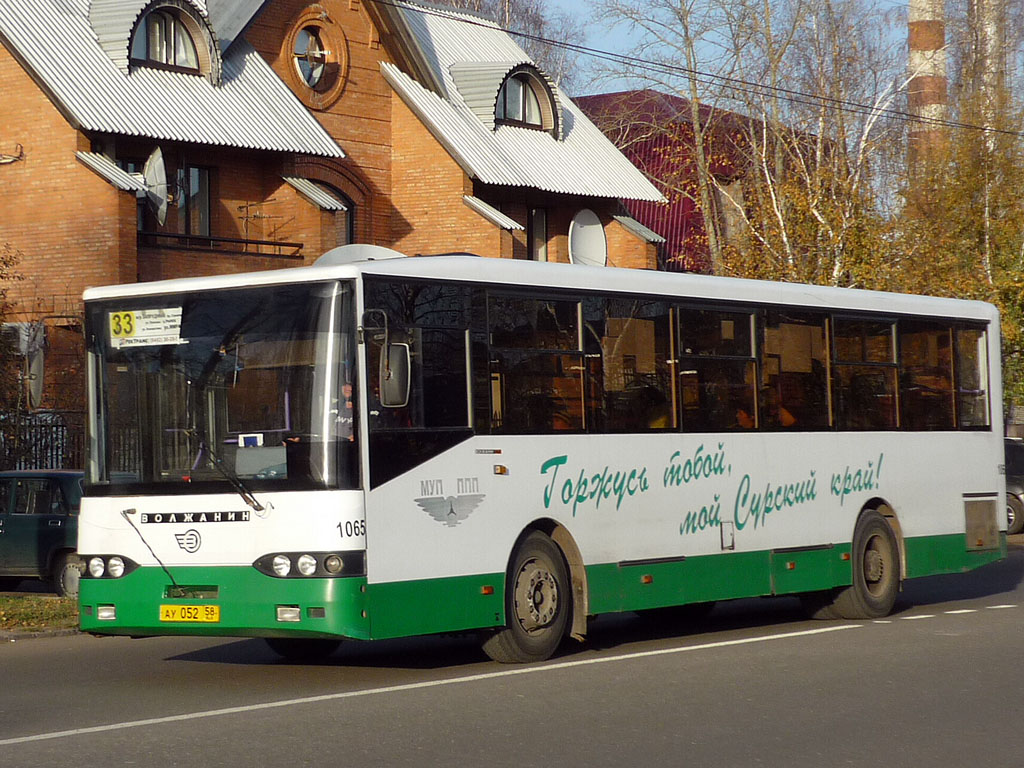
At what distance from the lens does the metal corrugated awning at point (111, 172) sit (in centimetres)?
2734

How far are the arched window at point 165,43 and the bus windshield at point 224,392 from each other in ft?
61.2

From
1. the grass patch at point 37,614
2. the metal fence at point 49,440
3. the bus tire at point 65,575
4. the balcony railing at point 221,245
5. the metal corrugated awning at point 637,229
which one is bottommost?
the grass patch at point 37,614

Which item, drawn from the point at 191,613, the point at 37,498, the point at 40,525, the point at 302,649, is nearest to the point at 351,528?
the point at 191,613

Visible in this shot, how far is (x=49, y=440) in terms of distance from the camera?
24953mm

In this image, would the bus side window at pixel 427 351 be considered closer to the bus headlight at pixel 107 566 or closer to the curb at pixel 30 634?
the bus headlight at pixel 107 566

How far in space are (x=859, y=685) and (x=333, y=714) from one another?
345 centimetres

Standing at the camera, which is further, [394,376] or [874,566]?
[874,566]

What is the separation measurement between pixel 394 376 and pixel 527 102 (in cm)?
2762

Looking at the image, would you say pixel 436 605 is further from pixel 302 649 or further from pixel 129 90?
pixel 129 90

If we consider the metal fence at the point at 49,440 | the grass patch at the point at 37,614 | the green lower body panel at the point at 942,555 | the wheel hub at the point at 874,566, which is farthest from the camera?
the metal fence at the point at 49,440

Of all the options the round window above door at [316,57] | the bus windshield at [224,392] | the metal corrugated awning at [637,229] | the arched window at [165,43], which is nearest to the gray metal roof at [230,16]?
the arched window at [165,43]

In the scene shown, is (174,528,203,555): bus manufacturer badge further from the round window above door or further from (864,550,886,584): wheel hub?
the round window above door

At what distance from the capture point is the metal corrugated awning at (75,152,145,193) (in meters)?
27.3

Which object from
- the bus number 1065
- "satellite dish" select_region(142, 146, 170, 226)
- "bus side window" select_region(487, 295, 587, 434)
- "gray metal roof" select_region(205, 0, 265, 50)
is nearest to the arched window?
"gray metal roof" select_region(205, 0, 265, 50)
